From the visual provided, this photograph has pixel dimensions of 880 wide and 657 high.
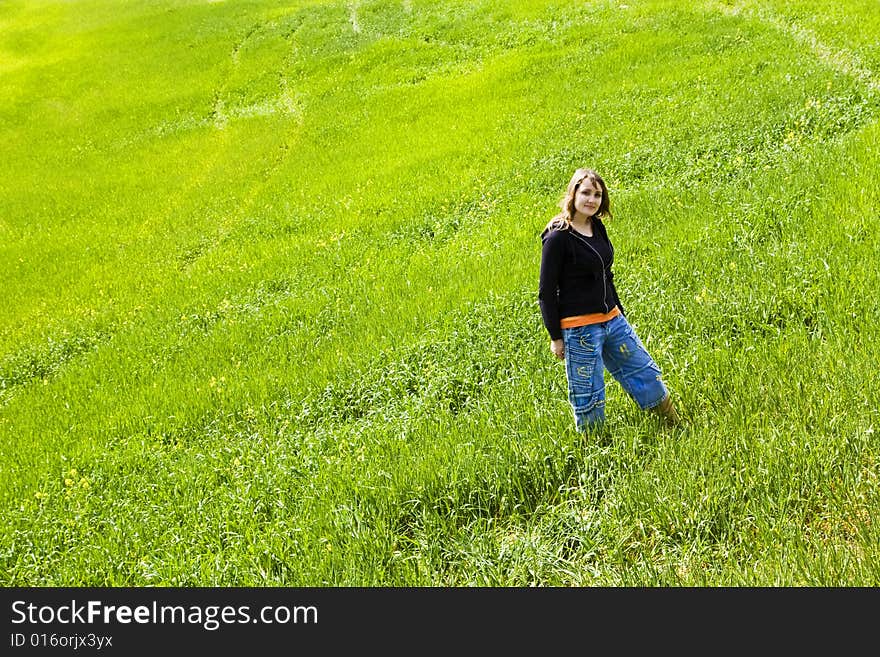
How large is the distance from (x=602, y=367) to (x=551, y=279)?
0.72 meters

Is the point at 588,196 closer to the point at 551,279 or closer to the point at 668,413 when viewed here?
the point at 551,279

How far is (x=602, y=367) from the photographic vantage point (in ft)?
14.9

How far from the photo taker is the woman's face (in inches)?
167

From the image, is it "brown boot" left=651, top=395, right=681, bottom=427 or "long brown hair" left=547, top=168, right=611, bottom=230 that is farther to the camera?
"brown boot" left=651, top=395, right=681, bottom=427

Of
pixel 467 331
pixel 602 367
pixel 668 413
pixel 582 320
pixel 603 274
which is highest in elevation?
pixel 603 274

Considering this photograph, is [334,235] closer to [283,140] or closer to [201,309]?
[201,309]

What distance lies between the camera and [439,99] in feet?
65.1

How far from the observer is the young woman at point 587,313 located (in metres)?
4.29

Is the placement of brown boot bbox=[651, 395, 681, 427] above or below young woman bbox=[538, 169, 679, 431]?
below

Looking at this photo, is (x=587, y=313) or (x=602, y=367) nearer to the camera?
(x=587, y=313)

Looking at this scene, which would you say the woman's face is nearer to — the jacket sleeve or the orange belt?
the jacket sleeve

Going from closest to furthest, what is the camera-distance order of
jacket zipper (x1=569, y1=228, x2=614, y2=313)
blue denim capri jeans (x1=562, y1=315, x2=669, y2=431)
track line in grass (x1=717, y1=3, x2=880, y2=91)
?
1. jacket zipper (x1=569, y1=228, x2=614, y2=313)
2. blue denim capri jeans (x1=562, y1=315, x2=669, y2=431)
3. track line in grass (x1=717, y1=3, x2=880, y2=91)

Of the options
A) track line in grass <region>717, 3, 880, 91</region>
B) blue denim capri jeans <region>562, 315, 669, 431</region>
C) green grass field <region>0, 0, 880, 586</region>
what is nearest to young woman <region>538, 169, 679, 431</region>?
blue denim capri jeans <region>562, 315, 669, 431</region>

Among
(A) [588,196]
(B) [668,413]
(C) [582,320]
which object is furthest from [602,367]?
(A) [588,196]
